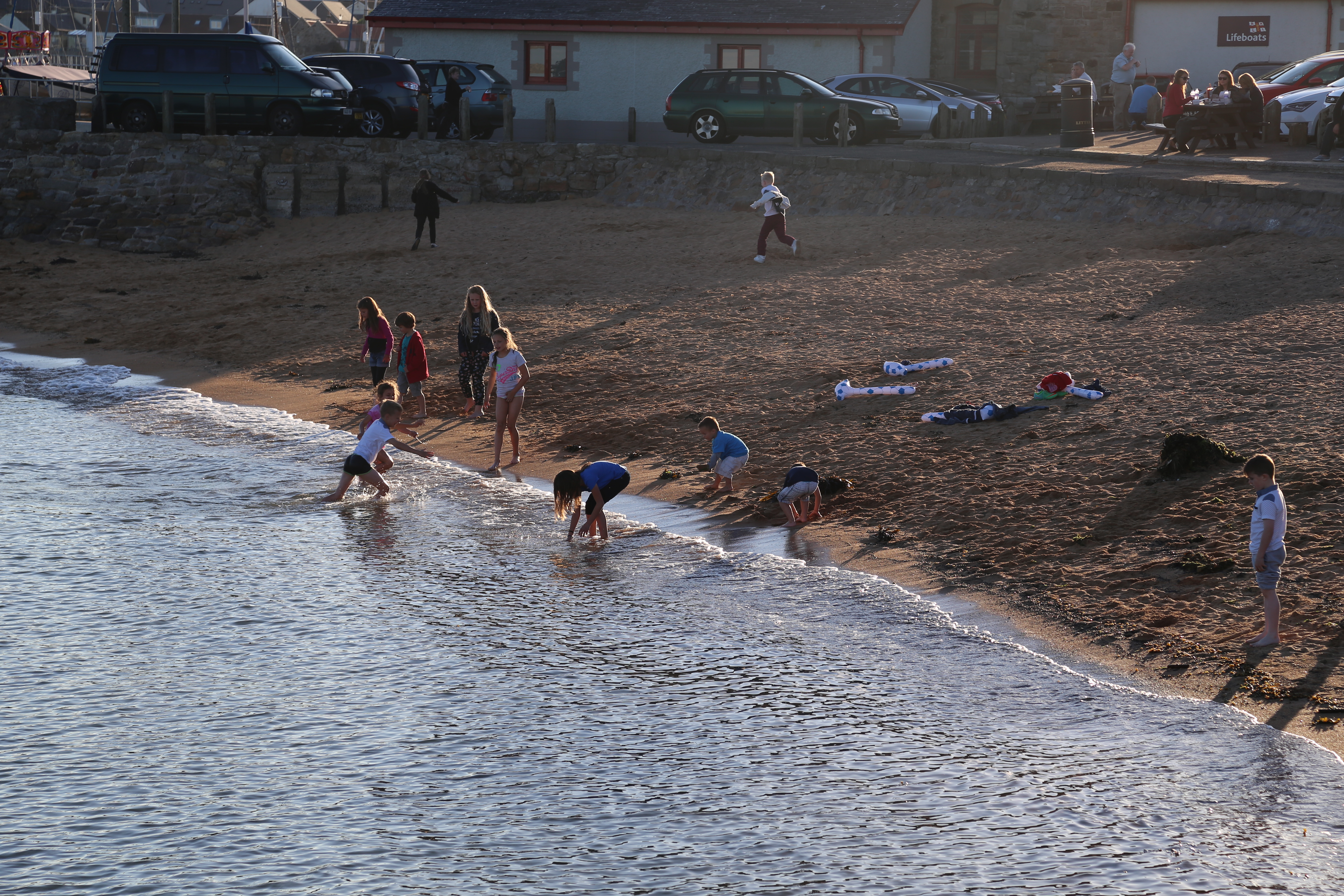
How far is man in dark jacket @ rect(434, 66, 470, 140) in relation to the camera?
29.1 m

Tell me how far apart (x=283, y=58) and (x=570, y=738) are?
24149mm

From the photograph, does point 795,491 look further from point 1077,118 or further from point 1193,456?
point 1077,118

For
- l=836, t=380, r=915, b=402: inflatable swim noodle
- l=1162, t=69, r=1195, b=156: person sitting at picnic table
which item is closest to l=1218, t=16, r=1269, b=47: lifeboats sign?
l=1162, t=69, r=1195, b=156: person sitting at picnic table

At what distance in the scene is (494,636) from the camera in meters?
8.94

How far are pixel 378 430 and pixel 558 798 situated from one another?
6090mm

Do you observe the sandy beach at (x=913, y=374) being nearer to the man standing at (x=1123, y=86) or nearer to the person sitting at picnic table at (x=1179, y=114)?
the person sitting at picnic table at (x=1179, y=114)

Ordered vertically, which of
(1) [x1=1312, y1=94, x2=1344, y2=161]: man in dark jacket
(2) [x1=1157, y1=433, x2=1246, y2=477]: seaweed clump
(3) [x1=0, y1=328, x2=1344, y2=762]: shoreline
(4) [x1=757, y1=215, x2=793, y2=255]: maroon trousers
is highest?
(1) [x1=1312, y1=94, x2=1344, y2=161]: man in dark jacket

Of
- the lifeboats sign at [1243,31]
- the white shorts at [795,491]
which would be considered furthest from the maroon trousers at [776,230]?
the lifeboats sign at [1243,31]

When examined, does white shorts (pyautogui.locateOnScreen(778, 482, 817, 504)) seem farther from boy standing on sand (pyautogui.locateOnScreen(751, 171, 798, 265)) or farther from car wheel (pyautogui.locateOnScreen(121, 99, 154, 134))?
car wheel (pyautogui.locateOnScreen(121, 99, 154, 134))

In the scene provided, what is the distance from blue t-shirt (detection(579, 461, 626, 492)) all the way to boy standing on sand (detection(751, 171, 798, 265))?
10.1 meters

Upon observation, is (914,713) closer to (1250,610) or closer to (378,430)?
(1250,610)

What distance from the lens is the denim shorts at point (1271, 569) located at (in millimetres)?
7816

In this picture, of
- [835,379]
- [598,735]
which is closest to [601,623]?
[598,735]

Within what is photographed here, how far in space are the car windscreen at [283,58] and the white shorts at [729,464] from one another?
2007 centimetres
